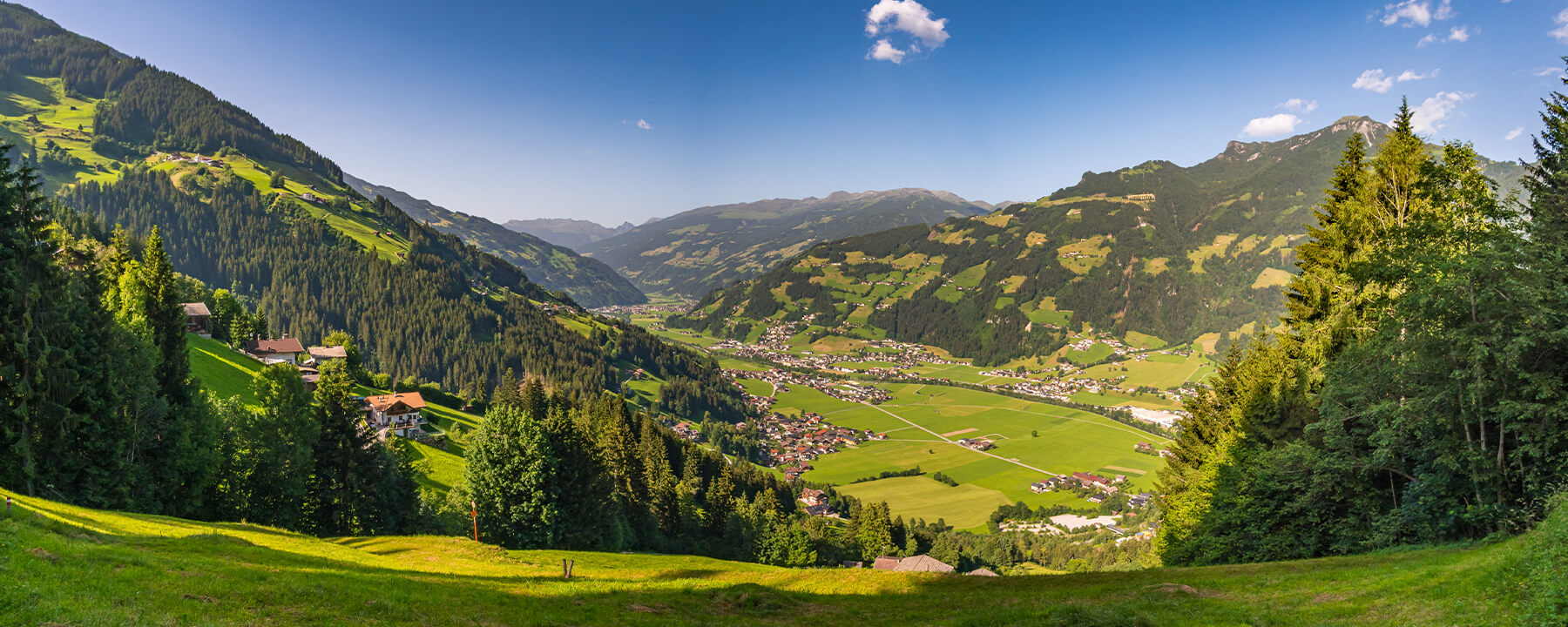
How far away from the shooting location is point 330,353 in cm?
9506

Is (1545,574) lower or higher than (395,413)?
higher

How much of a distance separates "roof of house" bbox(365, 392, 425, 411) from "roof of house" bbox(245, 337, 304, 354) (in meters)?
23.0

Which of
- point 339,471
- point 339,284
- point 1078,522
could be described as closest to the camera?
point 339,471

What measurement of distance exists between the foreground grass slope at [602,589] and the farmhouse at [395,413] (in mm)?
52494

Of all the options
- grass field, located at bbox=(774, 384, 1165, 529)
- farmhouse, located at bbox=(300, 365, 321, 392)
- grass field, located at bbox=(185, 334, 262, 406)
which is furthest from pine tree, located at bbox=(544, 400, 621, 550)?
→ grass field, located at bbox=(774, 384, 1165, 529)

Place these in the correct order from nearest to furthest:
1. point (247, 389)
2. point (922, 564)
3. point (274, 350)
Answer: point (922, 564), point (247, 389), point (274, 350)

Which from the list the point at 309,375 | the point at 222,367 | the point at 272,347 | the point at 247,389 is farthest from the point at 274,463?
the point at 272,347

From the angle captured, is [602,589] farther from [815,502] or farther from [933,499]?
[933,499]

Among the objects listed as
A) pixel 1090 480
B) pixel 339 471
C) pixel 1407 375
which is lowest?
pixel 1090 480

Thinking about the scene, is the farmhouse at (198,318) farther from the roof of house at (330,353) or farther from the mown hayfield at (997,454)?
the mown hayfield at (997,454)

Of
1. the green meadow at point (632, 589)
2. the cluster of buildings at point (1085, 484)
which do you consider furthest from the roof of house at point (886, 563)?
the cluster of buildings at point (1085, 484)

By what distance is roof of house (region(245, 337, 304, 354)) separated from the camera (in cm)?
9019

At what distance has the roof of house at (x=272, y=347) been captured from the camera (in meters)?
90.2

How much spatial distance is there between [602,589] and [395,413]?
70071mm
